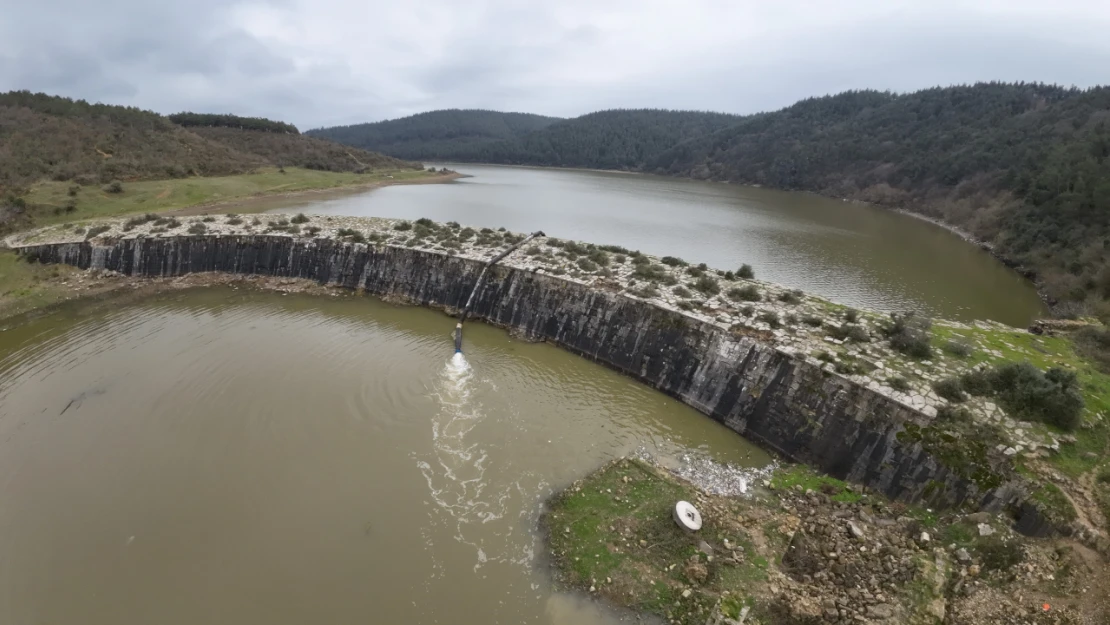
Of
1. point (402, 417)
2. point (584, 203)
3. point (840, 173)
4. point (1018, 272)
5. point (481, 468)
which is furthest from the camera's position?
point (840, 173)

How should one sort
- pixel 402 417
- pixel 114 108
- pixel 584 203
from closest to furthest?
pixel 402 417 < pixel 584 203 < pixel 114 108

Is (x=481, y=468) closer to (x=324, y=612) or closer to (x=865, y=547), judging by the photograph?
(x=324, y=612)

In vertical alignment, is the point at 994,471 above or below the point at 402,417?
above

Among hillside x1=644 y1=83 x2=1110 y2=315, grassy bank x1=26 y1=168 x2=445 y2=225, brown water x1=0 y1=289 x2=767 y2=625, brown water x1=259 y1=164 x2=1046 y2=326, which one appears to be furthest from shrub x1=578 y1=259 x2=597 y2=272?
grassy bank x1=26 y1=168 x2=445 y2=225

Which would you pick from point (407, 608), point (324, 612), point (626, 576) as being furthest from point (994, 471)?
point (324, 612)

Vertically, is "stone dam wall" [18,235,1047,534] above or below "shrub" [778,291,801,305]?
below

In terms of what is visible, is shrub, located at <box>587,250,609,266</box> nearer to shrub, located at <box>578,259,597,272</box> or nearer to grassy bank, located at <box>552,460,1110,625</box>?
shrub, located at <box>578,259,597,272</box>
